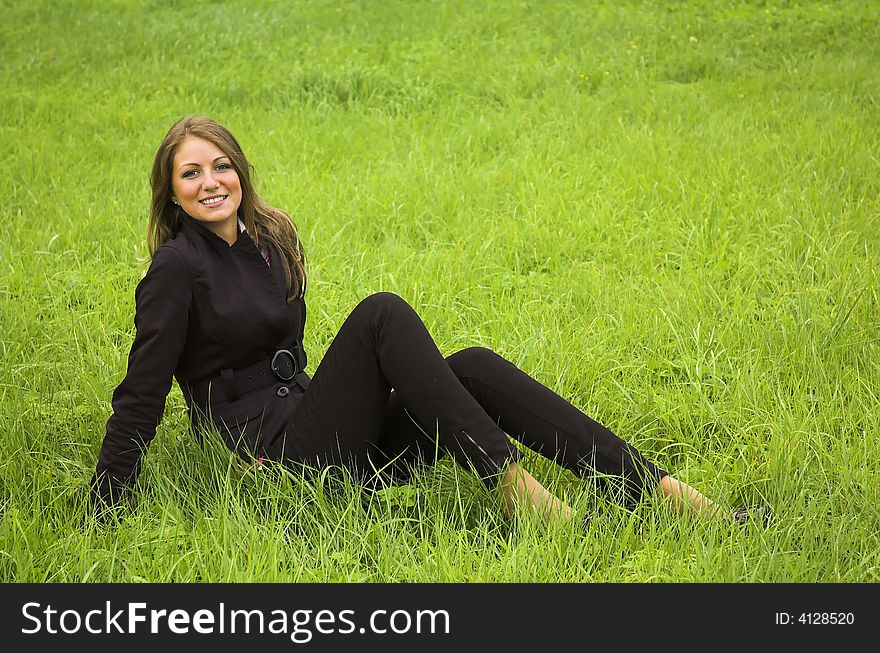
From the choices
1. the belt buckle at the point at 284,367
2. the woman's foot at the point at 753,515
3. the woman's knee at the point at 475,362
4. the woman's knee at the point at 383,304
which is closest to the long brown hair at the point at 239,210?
the belt buckle at the point at 284,367

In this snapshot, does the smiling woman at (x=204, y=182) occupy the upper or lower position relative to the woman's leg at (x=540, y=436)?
upper

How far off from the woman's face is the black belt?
1.44 ft

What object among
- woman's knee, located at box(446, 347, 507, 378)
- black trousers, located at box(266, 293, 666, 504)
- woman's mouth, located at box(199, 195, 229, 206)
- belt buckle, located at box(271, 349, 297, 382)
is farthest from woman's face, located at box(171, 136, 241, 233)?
woman's knee, located at box(446, 347, 507, 378)

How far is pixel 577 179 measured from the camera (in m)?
5.32

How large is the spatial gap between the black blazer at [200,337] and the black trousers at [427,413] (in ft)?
0.56

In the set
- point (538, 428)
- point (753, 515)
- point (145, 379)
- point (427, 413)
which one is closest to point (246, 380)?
point (145, 379)

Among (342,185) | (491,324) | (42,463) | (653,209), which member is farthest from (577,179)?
(42,463)

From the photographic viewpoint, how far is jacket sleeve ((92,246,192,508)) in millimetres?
2451

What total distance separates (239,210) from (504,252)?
77.5 inches

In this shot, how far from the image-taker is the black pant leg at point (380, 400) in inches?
97.0

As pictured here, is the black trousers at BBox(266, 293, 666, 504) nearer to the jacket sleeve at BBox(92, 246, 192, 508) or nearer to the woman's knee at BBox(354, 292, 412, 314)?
the woman's knee at BBox(354, 292, 412, 314)

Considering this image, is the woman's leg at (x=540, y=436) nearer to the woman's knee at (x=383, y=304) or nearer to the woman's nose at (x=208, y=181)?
the woman's knee at (x=383, y=304)

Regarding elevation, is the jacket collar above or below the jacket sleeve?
above

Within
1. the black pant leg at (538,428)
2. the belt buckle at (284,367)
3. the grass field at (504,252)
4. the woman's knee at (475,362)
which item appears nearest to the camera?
the grass field at (504,252)
